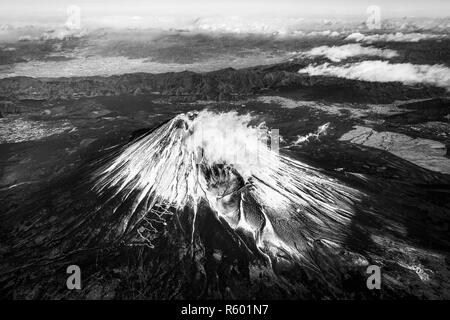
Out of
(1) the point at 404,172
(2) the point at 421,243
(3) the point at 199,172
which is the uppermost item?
(3) the point at 199,172

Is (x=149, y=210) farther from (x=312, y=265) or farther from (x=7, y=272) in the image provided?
(x=312, y=265)

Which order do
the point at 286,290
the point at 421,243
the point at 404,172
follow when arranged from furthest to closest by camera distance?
the point at 404,172
the point at 421,243
the point at 286,290

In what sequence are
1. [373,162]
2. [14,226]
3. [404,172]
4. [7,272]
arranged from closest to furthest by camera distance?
[7,272]
[14,226]
[404,172]
[373,162]

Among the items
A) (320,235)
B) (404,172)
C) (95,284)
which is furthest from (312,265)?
(404,172)

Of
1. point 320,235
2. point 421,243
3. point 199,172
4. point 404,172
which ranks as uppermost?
Answer: point 199,172
